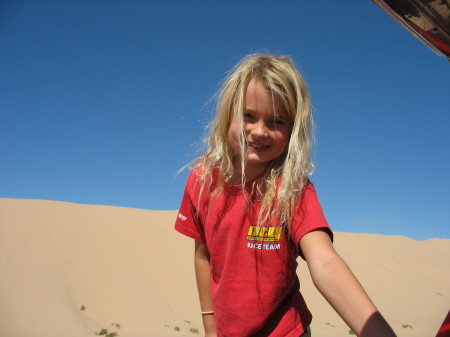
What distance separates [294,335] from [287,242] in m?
0.38

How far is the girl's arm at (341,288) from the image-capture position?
1.26 metres

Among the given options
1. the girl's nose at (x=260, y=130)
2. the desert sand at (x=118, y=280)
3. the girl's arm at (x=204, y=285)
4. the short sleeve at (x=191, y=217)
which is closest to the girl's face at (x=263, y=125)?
the girl's nose at (x=260, y=130)

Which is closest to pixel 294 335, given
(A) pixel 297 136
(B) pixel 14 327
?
(A) pixel 297 136

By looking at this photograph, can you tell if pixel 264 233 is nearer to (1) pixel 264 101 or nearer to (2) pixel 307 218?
(2) pixel 307 218

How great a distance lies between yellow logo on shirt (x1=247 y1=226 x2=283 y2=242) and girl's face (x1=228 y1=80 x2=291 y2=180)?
0.98 ft

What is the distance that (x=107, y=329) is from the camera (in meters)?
18.8

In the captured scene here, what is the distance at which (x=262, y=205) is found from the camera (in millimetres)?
1943

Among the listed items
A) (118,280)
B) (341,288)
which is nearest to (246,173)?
(341,288)

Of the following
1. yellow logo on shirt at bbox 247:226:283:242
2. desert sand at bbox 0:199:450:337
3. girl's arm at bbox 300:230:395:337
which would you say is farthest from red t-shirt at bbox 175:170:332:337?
desert sand at bbox 0:199:450:337

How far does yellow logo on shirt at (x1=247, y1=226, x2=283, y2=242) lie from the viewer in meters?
1.85

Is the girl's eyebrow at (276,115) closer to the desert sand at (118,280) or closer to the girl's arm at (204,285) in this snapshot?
the girl's arm at (204,285)

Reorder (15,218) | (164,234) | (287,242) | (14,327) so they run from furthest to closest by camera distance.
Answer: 1. (164,234)
2. (15,218)
3. (14,327)
4. (287,242)

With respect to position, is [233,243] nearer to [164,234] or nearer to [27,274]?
[27,274]

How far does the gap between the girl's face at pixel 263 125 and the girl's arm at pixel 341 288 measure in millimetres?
485
